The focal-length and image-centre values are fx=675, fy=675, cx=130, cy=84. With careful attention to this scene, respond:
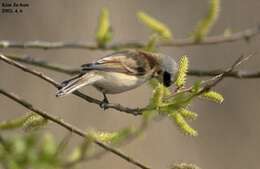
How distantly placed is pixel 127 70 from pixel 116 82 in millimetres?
177

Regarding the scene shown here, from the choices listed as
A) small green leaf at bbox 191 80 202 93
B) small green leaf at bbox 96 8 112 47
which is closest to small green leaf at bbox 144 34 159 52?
small green leaf at bbox 96 8 112 47

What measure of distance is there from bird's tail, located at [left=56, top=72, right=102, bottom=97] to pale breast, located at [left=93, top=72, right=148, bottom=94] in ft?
0.37

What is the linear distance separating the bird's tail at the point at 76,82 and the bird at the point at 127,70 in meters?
0.01

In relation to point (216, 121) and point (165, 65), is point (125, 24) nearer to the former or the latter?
point (216, 121)

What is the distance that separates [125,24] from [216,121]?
2.19 m

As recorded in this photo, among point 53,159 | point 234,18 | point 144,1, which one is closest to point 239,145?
point 234,18

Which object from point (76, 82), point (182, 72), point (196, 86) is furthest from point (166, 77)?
point (196, 86)

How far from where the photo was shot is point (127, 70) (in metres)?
4.75

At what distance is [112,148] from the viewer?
245 cm

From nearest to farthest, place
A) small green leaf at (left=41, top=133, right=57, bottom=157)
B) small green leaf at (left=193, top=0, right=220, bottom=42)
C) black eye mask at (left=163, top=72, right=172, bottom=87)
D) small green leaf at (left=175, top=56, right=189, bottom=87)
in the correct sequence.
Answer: small green leaf at (left=41, top=133, right=57, bottom=157) < small green leaf at (left=193, top=0, right=220, bottom=42) < small green leaf at (left=175, top=56, right=189, bottom=87) < black eye mask at (left=163, top=72, right=172, bottom=87)

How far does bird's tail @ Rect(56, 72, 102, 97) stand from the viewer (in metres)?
3.50

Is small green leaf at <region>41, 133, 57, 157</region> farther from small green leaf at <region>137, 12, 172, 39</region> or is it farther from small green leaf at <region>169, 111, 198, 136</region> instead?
small green leaf at <region>169, 111, 198, 136</region>

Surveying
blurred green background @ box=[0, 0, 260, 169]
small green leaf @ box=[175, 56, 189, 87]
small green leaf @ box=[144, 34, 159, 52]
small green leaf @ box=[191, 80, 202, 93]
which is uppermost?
small green leaf @ box=[144, 34, 159, 52]

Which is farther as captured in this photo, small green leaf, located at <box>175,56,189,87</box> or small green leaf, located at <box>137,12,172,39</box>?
small green leaf, located at <box>175,56,189,87</box>
